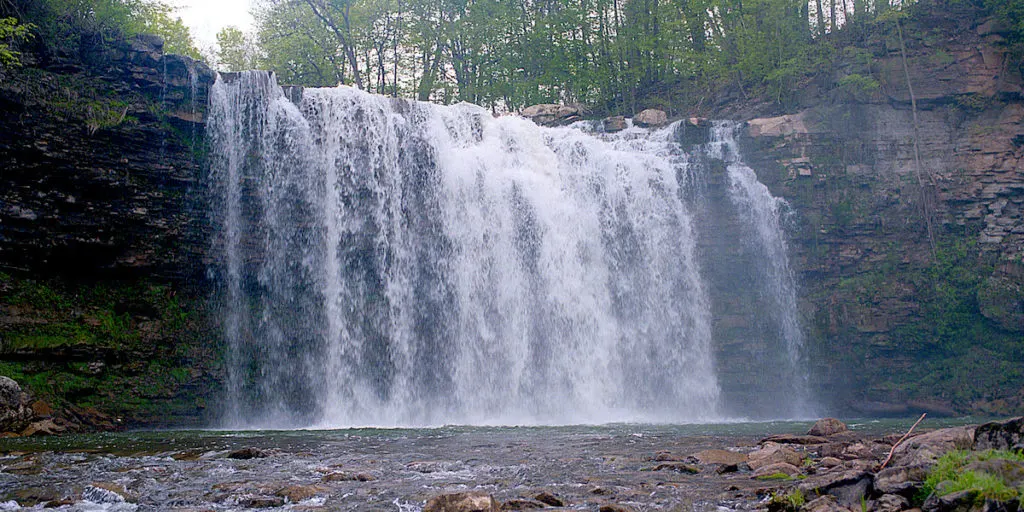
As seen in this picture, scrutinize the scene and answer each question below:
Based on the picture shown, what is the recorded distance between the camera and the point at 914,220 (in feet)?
77.9

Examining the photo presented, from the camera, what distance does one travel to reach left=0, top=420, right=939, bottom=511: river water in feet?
24.0

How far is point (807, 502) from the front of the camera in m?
6.10

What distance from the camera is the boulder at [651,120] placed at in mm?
26531

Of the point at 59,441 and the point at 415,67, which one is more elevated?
the point at 415,67

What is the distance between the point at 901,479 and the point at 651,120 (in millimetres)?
22153

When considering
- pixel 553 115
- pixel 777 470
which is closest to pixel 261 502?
pixel 777 470

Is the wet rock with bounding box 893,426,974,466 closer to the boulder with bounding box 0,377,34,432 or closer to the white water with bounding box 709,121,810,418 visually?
the boulder with bounding box 0,377,34,432

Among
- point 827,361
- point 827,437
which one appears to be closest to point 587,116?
point 827,361

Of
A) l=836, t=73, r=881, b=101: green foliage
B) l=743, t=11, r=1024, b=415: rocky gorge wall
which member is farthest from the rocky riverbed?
l=836, t=73, r=881, b=101: green foliage

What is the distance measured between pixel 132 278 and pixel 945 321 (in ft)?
78.3

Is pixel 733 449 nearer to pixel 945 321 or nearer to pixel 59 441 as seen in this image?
pixel 59 441

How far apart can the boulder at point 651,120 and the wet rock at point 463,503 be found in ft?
71.3

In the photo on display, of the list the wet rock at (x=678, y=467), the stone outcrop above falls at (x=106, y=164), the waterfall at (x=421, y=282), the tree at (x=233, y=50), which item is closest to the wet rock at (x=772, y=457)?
the wet rock at (x=678, y=467)

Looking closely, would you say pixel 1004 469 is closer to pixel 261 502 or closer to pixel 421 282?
pixel 261 502
